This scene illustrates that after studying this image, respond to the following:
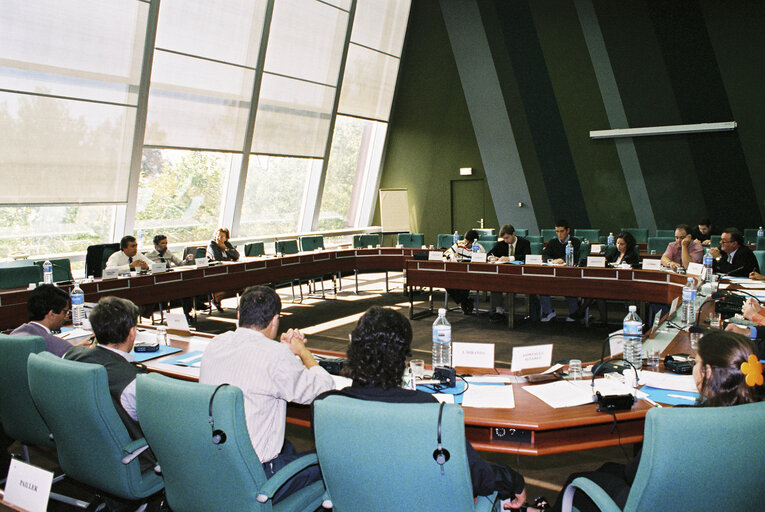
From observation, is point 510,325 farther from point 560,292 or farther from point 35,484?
point 35,484

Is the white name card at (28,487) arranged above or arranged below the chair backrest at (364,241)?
below

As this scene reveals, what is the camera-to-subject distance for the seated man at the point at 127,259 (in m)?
6.06

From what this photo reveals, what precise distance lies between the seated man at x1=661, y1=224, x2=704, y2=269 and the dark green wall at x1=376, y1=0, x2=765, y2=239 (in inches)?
162

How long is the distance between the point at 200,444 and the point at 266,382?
32 cm

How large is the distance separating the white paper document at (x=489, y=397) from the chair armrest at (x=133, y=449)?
1.25m

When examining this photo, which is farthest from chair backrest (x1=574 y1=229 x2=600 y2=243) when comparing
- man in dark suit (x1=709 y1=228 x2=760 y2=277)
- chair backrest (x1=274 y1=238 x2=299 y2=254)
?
chair backrest (x1=274 y1=238 x2=299 y2=254)

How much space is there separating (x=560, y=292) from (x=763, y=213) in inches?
201

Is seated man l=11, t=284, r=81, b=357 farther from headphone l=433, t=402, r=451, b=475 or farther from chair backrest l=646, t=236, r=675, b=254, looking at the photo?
chair backrest l=646, t=236, r=675, b=254

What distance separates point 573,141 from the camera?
33.7 ft

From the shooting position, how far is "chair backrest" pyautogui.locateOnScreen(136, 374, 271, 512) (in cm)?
175

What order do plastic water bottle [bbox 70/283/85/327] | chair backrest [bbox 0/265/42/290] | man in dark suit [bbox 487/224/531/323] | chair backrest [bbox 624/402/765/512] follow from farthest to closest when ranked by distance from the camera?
man in dark suit [bbox 487/224/531/323] < chair backrest [bbox 0/265/42/290] < plastic water bottle [bbox 70/283/85/327] < chair backrest [bbox 624/402/765/512]

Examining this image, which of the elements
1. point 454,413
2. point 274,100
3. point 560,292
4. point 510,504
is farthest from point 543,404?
point 274,100

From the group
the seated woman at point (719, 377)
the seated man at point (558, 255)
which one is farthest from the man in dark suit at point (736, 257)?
the seated woman at point (719, 377)

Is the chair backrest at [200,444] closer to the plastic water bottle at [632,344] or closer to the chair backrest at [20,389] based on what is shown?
the chair backrest at [20,389]
